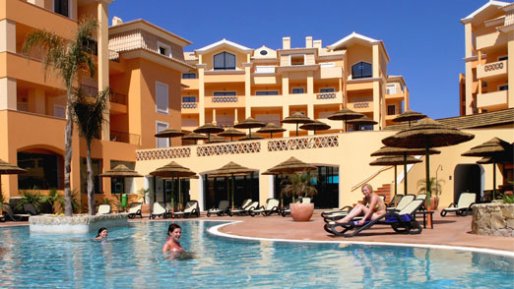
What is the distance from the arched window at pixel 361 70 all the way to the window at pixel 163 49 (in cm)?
2115

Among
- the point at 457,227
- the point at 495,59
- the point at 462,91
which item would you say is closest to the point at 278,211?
the point at 457,227

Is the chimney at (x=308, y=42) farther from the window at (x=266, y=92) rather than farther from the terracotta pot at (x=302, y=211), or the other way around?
the terracotta pot at (x=302, y=211)

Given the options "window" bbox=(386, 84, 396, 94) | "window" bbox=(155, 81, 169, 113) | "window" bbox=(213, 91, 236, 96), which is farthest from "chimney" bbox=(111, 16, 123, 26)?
"window" bbox=(386, 84, 396, 94)

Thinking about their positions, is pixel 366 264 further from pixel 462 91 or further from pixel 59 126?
pixel 462 91

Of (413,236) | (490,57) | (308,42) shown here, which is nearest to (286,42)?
(308,42)

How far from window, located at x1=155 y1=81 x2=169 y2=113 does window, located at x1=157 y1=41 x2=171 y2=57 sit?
2.23 m

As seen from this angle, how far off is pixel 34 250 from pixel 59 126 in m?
16.1

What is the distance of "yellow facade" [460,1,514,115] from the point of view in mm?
37384

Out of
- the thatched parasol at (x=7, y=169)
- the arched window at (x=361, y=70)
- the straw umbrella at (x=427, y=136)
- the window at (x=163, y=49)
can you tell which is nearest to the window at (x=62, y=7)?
the window at (x=163, y=49)

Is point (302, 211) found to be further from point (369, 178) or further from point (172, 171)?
point (369, 178)

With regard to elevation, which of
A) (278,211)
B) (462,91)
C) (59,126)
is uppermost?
(462,91)

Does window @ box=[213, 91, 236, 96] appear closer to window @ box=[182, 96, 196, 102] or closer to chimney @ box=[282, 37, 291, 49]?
window @ box=[182, 96, 196, 102]

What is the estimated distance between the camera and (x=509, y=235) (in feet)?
37.6

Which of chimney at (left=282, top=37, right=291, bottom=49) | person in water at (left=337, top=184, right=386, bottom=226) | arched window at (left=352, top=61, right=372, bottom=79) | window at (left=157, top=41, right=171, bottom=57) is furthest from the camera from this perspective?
chimney at (left=282, top=37, right=291, bottom=49)
